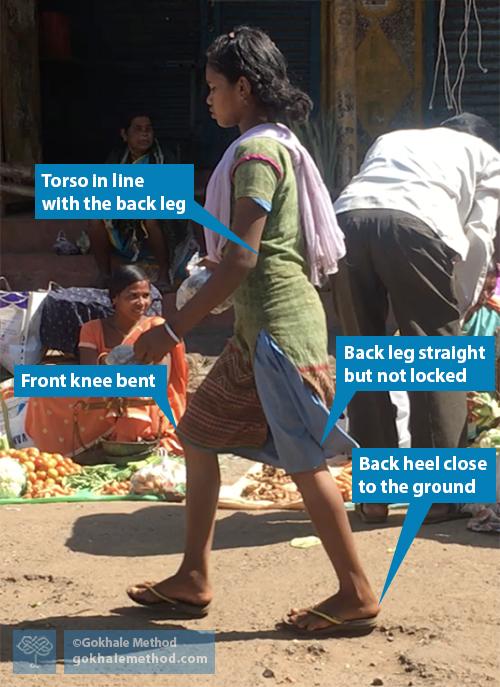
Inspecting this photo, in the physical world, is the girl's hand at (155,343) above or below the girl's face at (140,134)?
below

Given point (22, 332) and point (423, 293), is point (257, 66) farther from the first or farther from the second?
point (22, 332)

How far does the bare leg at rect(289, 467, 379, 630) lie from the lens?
3.86 m

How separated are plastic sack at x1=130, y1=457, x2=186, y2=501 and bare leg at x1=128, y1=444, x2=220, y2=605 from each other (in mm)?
1633

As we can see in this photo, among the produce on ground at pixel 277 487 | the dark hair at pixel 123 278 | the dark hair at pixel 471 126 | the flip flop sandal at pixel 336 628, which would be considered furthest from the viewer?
the dark hair at pixel 123 278

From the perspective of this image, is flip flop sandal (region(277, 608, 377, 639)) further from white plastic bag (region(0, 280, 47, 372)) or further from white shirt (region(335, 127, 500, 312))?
white plastic bag (region(0, 280, 47, 372))

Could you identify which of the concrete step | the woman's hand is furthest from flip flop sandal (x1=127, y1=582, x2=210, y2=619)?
the concrete step

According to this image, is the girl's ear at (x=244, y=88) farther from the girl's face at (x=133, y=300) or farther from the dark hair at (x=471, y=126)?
the girl's face at (x=133, y=300)

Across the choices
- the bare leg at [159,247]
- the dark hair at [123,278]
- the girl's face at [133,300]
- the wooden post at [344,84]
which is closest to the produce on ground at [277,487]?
the girl's face at [133,300]

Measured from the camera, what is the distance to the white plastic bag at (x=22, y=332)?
7879 mm

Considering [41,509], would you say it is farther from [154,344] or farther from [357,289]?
[154,344]

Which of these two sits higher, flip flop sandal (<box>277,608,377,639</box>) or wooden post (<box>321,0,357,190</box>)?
wooden post (<box>321,0,357,190</box>)

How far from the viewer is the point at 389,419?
5.33 m

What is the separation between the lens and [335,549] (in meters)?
3.89

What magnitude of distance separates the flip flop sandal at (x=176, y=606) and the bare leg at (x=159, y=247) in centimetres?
497
